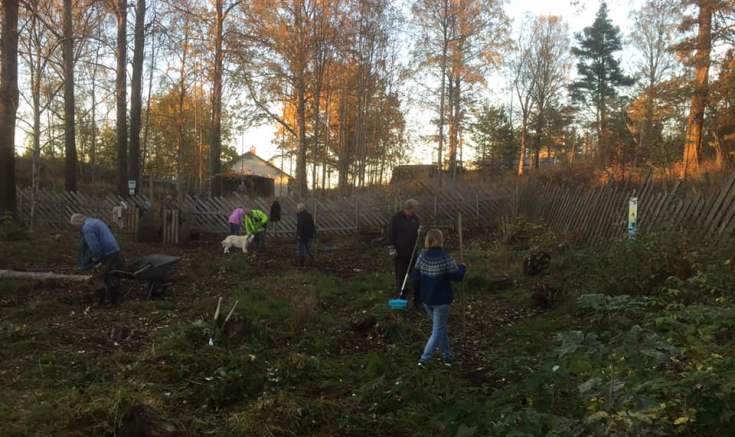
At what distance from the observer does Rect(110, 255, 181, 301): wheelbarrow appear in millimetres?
6926

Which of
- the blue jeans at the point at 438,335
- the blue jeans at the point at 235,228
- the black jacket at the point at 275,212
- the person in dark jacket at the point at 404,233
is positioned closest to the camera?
the blue jeans at the point at 438,335

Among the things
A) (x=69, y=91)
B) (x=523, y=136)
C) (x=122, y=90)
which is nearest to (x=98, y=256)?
(x=122, y=90)

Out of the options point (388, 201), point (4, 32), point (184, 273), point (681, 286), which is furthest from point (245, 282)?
point (4, 32)

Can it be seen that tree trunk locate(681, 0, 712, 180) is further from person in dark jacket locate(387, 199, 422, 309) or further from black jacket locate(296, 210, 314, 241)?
black jacket locate(296, 210, 314, 241)

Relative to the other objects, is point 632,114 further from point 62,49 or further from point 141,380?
point 62,49

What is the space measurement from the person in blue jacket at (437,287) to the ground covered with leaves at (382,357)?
235mm

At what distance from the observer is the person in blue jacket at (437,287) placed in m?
4.74

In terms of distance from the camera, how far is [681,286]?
552 centimetres

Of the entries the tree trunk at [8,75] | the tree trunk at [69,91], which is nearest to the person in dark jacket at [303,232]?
the tree trunk at [69,91]

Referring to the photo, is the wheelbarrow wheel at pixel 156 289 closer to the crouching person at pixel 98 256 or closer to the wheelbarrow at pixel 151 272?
the wheelbarrow at pixel 151 272

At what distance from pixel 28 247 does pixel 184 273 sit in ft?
15.4

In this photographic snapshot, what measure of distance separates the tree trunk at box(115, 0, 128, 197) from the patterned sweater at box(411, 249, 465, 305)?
1488 centimetres

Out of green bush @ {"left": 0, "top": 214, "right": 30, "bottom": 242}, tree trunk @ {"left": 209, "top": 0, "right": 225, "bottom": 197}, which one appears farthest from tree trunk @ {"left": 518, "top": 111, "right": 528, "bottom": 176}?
green bush @ {"left": 0, "top": 214, "right": 30, "bottom": 242}

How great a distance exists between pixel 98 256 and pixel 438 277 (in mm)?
5061
